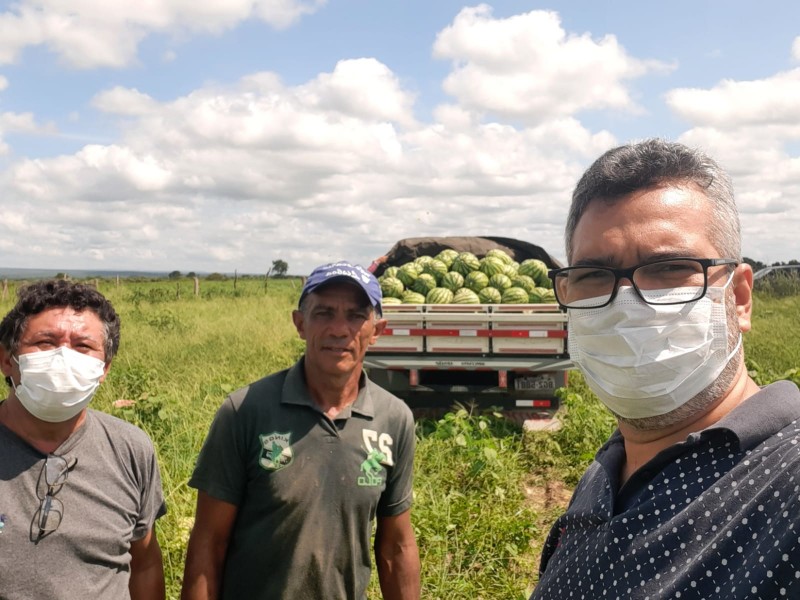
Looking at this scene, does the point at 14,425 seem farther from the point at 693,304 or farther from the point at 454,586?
the point at 454,586

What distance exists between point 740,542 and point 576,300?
668mm

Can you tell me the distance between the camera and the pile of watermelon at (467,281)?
6.96 m

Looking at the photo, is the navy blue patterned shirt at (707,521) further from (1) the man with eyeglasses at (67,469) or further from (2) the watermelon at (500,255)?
(2) the watermelon at (500,255)

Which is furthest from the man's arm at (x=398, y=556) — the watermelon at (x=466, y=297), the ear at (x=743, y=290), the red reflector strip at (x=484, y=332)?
the watermelon at (x=466, y=297)

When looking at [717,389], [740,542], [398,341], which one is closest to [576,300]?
[717,389]

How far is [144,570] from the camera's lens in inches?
92.3

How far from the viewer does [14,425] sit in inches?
83.5

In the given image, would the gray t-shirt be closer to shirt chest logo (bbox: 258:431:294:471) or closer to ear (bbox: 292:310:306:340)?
shirt chest logo (bbox: 258:431:294:471)

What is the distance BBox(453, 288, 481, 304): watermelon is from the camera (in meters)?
6.92

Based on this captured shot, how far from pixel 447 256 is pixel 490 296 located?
3.23ft

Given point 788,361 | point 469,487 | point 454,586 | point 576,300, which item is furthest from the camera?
point 788,361

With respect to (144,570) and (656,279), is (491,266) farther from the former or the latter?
(656,279)

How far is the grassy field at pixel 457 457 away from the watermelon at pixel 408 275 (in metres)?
1.66

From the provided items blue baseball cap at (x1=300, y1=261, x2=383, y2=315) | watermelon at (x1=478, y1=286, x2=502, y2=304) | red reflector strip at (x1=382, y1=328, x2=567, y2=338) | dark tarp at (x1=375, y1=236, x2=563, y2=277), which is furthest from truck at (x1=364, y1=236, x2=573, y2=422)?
blue baseball cap at (x1=300, y1=261, x2=383, y2=315)
